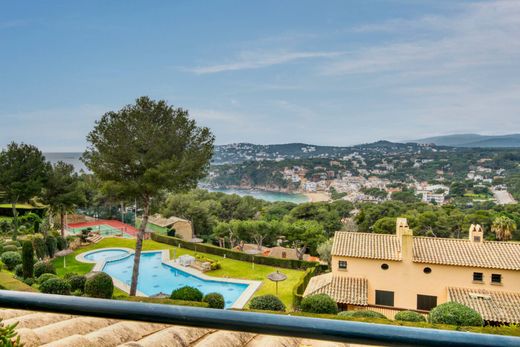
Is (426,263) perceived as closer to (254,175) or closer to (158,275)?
(158,275)

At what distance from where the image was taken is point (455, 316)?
1198 centimetres

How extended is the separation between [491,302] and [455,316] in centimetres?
481

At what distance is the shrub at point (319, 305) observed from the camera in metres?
13.9

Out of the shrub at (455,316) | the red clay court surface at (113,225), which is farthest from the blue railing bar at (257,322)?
A: the red clay court surface at (113,225)

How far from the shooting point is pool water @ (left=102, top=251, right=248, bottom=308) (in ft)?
72.2

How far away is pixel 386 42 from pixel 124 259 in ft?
106

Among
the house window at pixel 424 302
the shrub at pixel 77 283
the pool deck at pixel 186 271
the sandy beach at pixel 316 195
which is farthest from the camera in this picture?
the sandy beach at pixel 316 195

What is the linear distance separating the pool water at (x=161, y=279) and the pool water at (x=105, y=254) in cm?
62

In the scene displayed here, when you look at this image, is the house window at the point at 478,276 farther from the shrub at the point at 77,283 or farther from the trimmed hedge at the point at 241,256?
the shrub at the point at 77,283

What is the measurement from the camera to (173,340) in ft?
9.25

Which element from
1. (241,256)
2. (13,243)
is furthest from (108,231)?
(241,256)

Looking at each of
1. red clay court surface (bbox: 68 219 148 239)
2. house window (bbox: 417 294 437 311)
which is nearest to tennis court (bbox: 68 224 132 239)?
red clay court surface (bbox: 68 219 148 239)

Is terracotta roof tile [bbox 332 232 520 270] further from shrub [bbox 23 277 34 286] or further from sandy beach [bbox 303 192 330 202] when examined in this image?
sandy beach [bbox 303 192 330 202]

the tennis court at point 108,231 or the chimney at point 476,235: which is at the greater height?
the chimney at point 476,235
